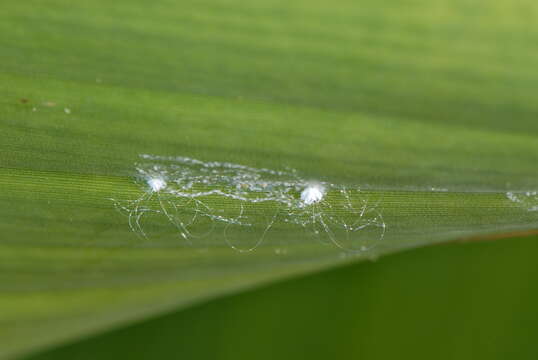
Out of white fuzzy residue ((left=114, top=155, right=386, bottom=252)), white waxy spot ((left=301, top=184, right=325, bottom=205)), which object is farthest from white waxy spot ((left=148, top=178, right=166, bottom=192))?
white waxy spot ((left=301, top=184, right=325, bottom=205))

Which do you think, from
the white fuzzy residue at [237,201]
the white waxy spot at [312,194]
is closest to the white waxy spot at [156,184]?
the white fuzzy residue at [237,201]

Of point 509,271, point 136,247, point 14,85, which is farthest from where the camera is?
point 509,271

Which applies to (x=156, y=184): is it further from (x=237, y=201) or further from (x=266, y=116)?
(x=266, y=116)

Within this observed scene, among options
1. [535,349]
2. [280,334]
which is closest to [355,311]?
[280,334]

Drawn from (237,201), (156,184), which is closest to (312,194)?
(237,201)

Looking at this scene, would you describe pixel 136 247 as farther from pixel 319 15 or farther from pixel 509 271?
pixel 509 271
